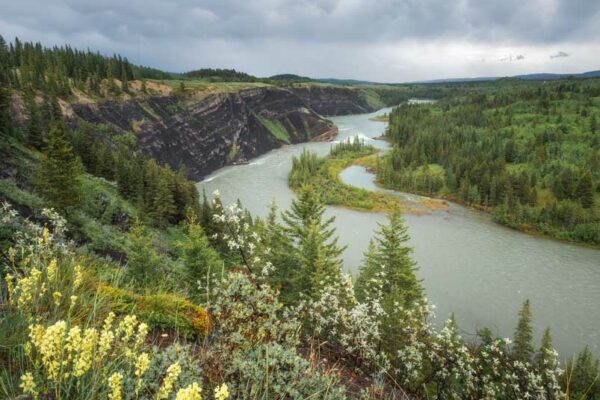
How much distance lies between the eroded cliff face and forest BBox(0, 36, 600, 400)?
643 centimetres

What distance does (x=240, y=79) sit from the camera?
179250 mm

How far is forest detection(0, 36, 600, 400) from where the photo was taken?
3.85 metres

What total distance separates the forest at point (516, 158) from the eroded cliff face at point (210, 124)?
157ft

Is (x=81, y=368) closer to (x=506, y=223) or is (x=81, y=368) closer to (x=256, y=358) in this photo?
(x=256, y=358)

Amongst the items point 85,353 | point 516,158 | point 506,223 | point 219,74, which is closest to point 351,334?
point 85,353

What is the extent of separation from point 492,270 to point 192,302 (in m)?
46.5

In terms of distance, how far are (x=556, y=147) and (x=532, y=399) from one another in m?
120

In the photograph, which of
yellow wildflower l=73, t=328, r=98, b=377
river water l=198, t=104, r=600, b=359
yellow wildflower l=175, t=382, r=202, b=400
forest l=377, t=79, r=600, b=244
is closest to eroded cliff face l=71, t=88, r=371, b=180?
river water l=198, t=104, r=600, b=359

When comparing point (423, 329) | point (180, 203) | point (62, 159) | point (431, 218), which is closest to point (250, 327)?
point (423, 329)

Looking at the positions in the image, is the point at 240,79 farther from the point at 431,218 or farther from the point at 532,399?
the point at 532,399

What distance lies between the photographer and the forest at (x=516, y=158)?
66.6 m

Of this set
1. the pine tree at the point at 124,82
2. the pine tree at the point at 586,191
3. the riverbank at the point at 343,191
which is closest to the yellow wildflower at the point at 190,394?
the riverbank at the point at 343,191

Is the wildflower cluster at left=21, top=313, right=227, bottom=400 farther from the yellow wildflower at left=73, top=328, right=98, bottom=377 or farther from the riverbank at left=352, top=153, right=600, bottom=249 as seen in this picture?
the riverbank at left=352, top=153, right=600, bottom=249

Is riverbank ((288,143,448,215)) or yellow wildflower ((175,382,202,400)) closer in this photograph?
yellow wildflower ((175,382,202,400))
